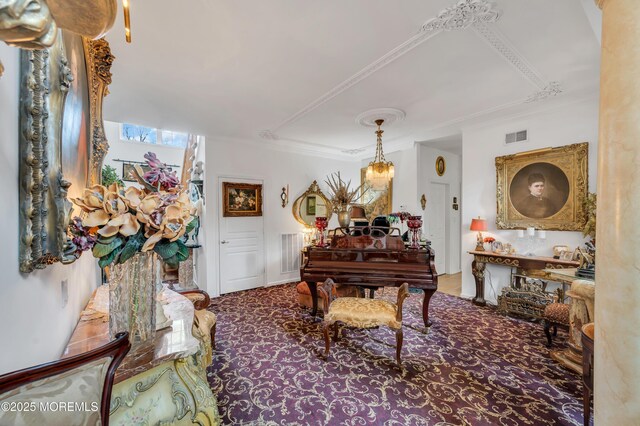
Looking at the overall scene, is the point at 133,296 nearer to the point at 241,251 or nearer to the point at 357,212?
the point at 241,251

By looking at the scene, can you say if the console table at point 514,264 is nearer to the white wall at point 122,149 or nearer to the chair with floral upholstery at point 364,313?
the chair with floral upholstery at point 364,313

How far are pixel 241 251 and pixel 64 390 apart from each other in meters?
4.26

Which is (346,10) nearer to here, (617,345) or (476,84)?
(476,84)

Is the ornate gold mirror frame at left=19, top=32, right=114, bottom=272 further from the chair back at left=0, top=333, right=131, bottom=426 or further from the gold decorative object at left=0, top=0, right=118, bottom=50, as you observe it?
the gold decorative object at left=0, top=0, right=118, bottom=50

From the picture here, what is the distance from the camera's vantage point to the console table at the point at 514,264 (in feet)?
10.3

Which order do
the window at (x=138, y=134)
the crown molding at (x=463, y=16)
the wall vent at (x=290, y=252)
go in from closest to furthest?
the crown molding at (x=463, y=16) < the wall vent at (x=290, y=252) < the window at (x=138, y=134)

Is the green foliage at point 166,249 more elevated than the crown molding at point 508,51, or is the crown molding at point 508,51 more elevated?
the crown molding at point 508,51

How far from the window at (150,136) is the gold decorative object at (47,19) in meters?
8.51

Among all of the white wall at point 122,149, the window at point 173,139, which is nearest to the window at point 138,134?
the white wall at point 122,149

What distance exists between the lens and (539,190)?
3521mm

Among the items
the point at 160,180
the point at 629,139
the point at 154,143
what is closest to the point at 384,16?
the point at 629,139

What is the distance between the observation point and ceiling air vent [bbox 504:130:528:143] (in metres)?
3.67

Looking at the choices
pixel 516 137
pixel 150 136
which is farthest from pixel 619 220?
pixel 150 136

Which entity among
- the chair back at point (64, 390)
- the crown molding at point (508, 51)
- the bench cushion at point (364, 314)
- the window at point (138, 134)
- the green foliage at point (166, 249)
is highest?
the window at point (138, 134)
